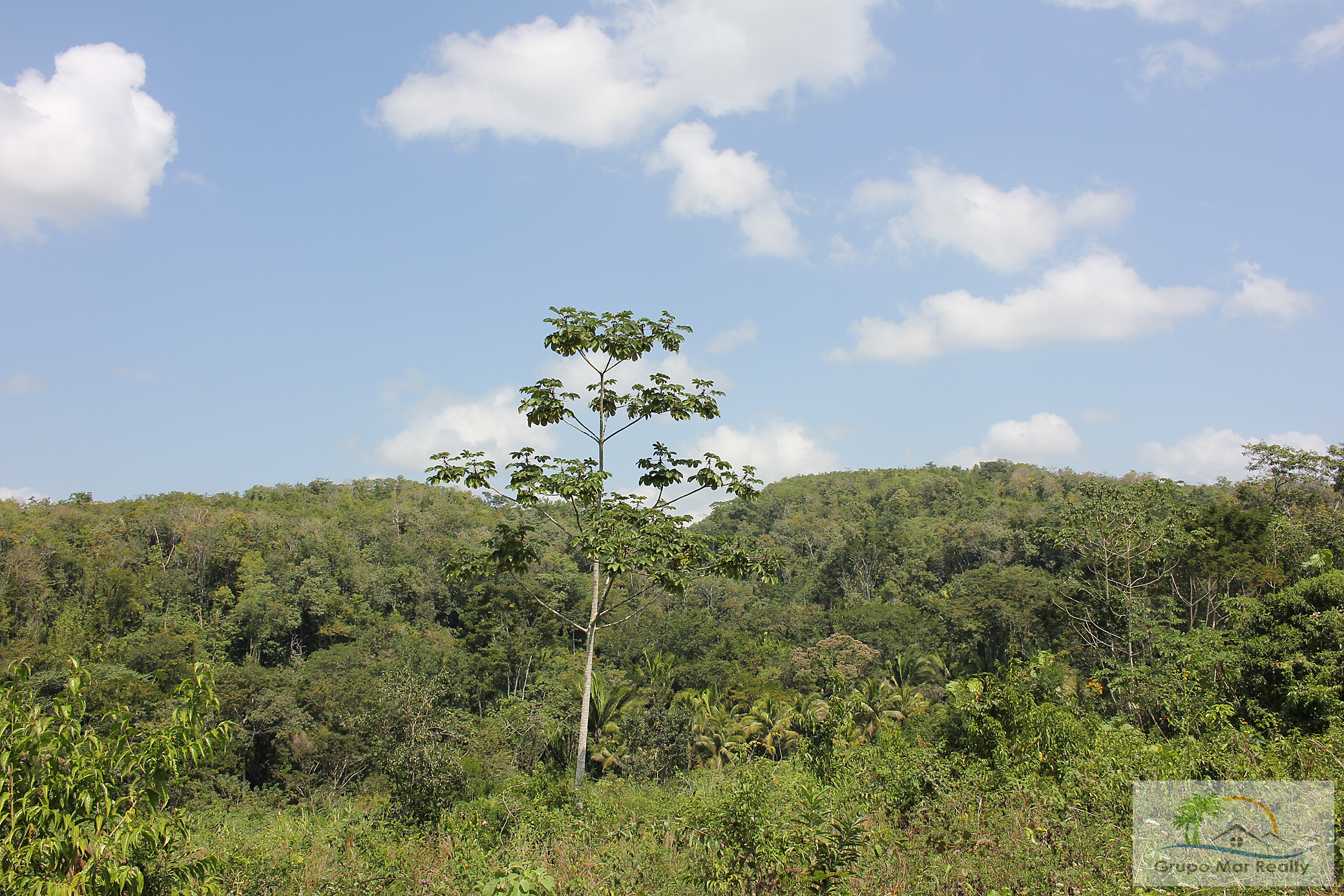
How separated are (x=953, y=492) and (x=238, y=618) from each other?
197ft

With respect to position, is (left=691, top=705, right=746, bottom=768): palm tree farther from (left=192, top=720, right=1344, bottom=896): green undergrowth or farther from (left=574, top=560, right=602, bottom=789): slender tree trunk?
(left=192, top=720, right=1344, bottom=896): green undergrowth

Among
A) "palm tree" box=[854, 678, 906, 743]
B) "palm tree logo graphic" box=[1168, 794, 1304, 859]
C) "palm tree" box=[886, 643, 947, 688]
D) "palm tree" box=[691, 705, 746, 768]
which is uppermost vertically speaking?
"palm tree logo graphic" box=[1168, 794, 1304, 859]

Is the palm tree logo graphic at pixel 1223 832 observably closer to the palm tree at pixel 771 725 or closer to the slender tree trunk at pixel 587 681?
the slender tree trunk at pixel 587 681

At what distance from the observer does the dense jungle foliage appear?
13.0ft

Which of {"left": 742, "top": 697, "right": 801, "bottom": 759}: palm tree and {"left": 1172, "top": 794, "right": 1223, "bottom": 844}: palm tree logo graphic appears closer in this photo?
{"left": 1172, "top": 794, "right": 1223, "bottom": 844}: palm tree logo graphic

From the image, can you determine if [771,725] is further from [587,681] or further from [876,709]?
[587,681]

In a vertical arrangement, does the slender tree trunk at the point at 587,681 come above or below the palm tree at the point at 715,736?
above

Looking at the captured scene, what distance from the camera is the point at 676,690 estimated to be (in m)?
33.5

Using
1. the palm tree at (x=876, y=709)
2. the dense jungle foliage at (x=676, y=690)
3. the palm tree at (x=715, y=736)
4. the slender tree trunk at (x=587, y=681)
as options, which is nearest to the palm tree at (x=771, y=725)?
the dense jungle foliage at (x=676, y=690)

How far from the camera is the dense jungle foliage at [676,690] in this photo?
3.97 metres

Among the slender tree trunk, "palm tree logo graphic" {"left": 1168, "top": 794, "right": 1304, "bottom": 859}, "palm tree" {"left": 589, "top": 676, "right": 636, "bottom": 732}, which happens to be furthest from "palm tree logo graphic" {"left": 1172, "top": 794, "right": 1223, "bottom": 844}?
"palm tree" {"left": 589, "top": 676, "right": 636, "bottom": 732}

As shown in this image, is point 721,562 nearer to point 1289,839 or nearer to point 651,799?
point 651,799

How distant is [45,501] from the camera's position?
53.5 m

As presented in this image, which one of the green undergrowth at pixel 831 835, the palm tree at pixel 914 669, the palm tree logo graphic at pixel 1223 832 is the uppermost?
the palm tree logo graphic at pixel 1223 832
